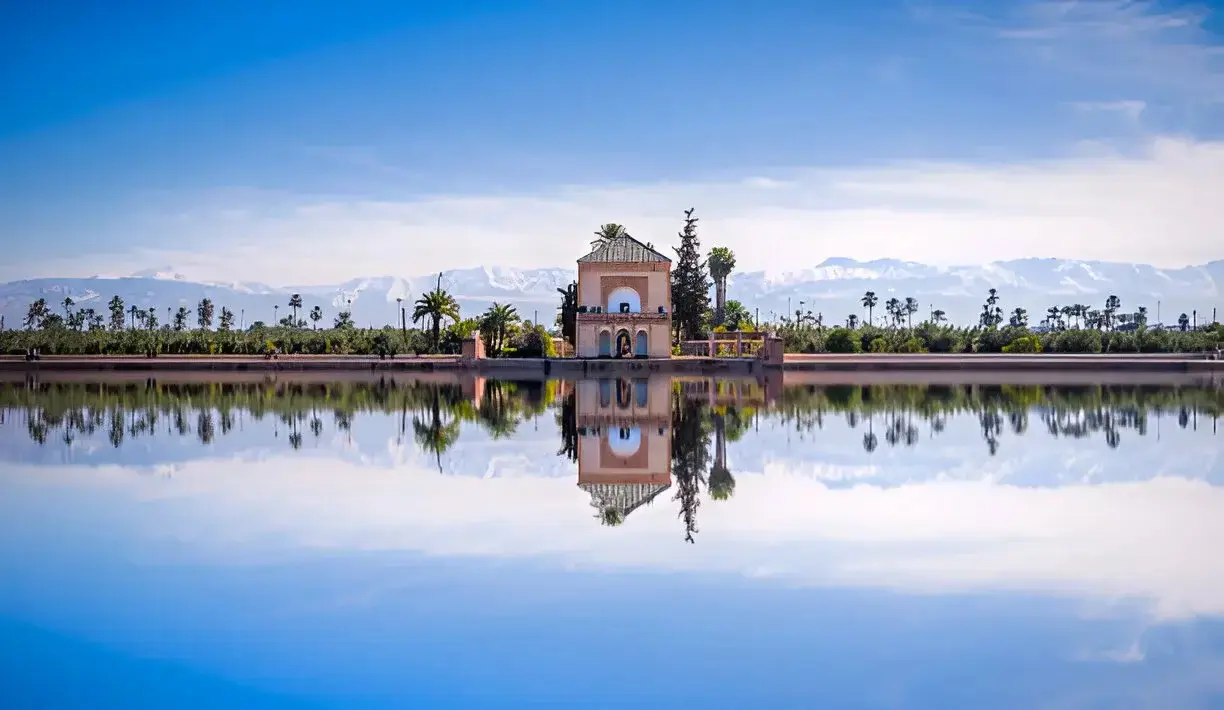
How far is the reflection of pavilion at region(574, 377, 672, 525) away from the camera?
9125 mm

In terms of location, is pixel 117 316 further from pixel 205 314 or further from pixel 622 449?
pixel 622 449

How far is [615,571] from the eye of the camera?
6.58 m

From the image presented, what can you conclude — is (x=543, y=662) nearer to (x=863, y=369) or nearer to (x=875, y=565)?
(x=875, y=565)

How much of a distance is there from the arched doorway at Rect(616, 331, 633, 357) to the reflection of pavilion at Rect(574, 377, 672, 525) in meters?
13.3

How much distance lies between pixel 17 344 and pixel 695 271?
90.6 feet

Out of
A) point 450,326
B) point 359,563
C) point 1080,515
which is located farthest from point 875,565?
point 450,326

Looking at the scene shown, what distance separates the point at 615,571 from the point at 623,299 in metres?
29.2

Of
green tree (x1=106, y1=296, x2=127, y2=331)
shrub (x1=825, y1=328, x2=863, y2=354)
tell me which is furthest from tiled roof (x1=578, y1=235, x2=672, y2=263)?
green tree (x1=106, y1=296, x2=127, y2=331)

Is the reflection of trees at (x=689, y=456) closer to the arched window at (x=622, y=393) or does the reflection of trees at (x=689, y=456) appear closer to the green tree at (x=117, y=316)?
the arched window at (x=622, y=393)

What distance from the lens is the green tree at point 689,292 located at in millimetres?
40719

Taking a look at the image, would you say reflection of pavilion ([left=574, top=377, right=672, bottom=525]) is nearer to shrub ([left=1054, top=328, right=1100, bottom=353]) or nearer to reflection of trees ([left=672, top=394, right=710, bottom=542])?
reflection of trees ([left=672, top=394, right=710, bottom=542])

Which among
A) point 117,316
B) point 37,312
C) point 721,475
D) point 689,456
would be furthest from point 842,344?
point 117,316

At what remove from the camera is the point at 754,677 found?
485 centimetres

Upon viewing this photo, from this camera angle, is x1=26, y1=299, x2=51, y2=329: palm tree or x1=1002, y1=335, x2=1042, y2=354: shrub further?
x1=26, y1=299, x2=51, y2=329: palm tree
